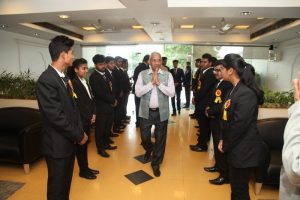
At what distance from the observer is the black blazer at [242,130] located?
1814 millimetres

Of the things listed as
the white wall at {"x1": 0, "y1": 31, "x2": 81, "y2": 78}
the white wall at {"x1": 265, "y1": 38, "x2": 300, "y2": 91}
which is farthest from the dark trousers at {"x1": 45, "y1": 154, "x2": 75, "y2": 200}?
the white wall at {"x1": 265, "y1": 38, "x2": 300, "y2": 91}

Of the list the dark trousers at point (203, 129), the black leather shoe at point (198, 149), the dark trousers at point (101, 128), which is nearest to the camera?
the dark trousers at point (101, 128)

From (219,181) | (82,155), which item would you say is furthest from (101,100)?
(219,181)

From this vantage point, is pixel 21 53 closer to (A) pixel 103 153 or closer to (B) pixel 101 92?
(B) pixel 101 92

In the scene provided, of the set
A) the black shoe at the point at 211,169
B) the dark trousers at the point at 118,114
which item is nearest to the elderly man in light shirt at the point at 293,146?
the black shoe at the point at 211,169

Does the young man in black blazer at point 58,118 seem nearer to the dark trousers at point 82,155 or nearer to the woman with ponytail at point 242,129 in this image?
the dark trousers at point 82,155

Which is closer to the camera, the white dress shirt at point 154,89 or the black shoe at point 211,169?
the white dress shirt at point 154,89

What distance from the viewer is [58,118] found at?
172cm

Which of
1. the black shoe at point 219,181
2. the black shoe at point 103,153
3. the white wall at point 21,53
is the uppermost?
the white wall at point 21,53

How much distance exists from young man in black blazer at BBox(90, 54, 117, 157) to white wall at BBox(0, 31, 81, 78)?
18.4ft

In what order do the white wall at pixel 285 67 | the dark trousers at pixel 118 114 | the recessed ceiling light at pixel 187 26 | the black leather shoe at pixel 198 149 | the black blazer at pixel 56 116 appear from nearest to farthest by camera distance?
1. the black blazer at pixel 56 116
2. the black leather shoe at pixel 198 149
3. the dark trousers at pixel 118 114
4. the white wall at pixel 285 67
5. the recessed ceiling light at pixel 187 26

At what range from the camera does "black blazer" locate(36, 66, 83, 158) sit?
1.71 m

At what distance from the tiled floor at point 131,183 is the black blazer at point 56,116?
1.01 m

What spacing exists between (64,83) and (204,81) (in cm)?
250
